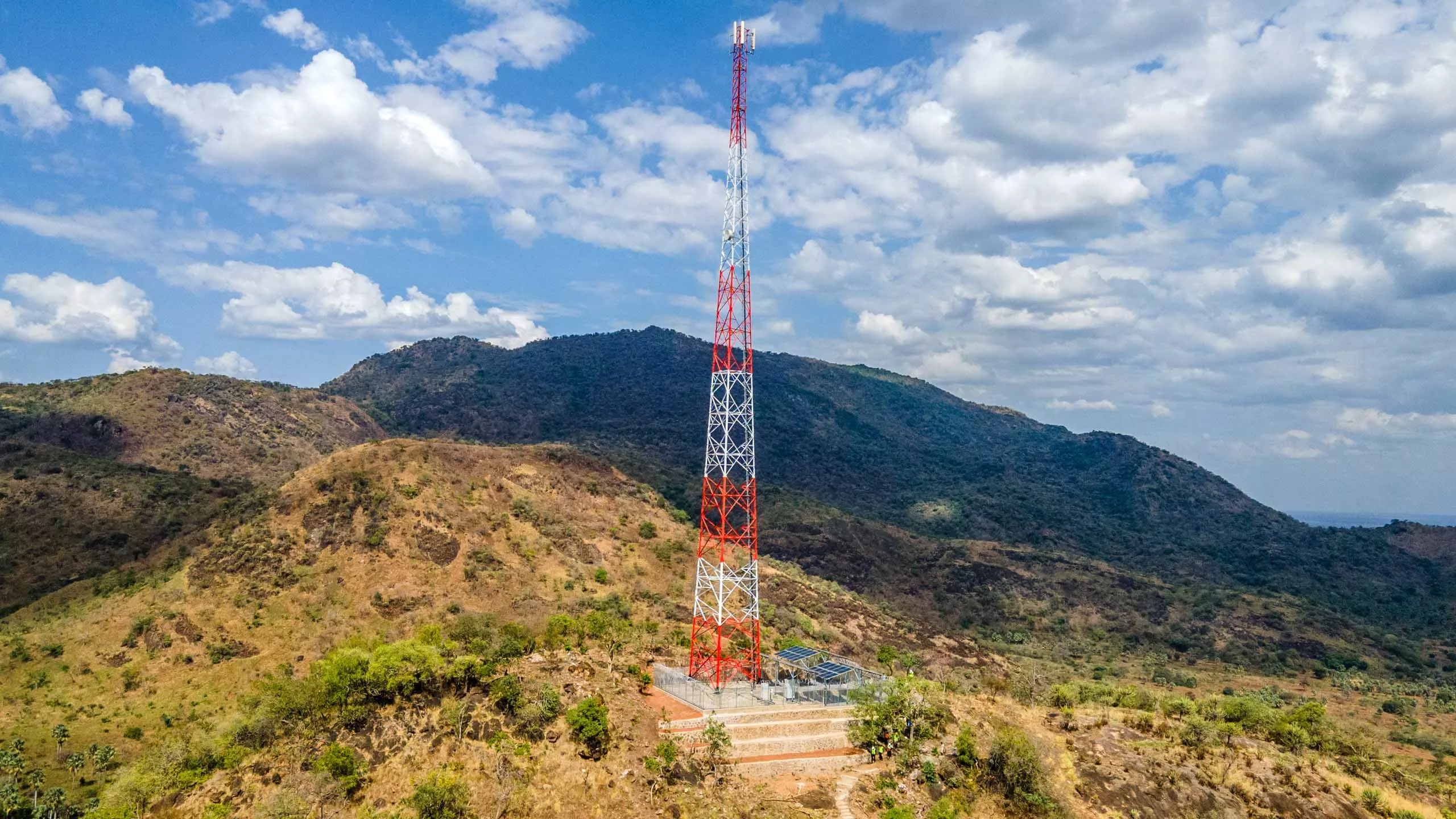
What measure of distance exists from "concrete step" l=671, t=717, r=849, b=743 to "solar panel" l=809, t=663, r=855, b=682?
372 centimetres

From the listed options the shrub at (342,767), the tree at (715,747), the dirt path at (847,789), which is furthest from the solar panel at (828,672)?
the shrub at (342,767)

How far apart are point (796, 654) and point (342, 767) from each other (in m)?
21.7

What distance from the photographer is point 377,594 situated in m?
52.9

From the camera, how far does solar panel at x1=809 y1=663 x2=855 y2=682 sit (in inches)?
1416

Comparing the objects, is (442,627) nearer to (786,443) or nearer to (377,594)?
(377,594)

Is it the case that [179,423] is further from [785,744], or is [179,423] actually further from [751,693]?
[785,744]

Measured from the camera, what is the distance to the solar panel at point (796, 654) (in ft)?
128

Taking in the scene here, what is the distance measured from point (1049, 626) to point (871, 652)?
3353 centimetres

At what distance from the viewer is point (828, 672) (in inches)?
1425

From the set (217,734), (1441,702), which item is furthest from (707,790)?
(1441,702)

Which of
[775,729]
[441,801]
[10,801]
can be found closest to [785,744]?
[775,729]

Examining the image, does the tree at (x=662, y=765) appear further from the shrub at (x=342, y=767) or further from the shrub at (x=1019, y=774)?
the shrub at (x=1019, y=774)

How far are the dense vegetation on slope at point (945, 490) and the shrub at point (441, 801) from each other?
7016cm

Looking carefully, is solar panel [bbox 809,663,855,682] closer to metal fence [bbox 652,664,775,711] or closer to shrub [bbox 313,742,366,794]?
metal fence [bbox 652,664,775,711]
